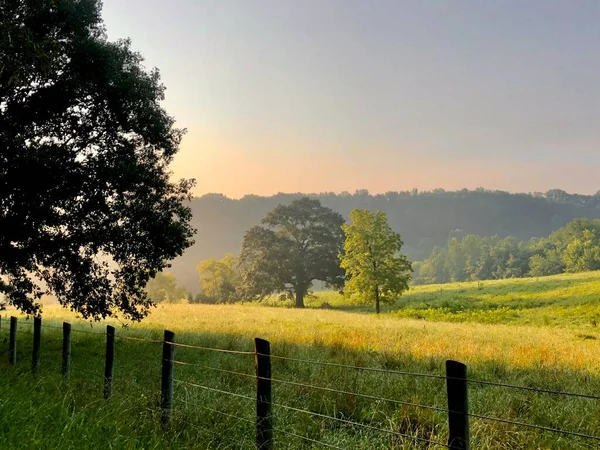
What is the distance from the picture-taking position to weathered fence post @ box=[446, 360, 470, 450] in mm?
4211

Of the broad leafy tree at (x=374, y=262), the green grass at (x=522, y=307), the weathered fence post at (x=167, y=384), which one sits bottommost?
the green grass at (x=522, y=307)

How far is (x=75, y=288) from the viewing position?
673 inches

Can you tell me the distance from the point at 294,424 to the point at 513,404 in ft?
13.8

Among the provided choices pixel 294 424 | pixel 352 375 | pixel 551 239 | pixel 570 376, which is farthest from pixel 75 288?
pixel 551 239

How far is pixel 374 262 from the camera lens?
1938 inches

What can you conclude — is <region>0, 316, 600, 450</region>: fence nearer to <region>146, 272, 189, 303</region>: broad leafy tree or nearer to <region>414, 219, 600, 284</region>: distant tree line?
<region>146, 272, 189, 303</region>: broad leafy tree

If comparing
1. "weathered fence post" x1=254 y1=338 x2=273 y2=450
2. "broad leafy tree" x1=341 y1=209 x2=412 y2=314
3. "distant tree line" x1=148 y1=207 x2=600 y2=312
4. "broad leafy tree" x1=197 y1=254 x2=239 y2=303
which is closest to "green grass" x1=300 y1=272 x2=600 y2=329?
"broad leafy tree" x1=341 y1=209 x2=412 y2=314

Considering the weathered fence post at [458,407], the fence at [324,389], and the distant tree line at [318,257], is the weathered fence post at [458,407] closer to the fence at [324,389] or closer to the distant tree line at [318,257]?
the fence at [324,389]

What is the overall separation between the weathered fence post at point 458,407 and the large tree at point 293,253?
187 feet

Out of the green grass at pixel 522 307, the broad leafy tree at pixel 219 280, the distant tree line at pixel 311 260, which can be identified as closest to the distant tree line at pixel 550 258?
the green grass at pixel 522 307

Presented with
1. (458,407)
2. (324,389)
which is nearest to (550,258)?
(324,389)

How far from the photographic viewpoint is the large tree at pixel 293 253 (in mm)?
61625

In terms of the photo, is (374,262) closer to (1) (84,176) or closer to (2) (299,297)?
(2) (299,297)

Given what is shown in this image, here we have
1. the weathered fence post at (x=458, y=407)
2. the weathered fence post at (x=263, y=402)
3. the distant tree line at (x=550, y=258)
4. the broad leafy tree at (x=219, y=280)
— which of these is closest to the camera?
the weathered fence post at (x=458, y=407)
